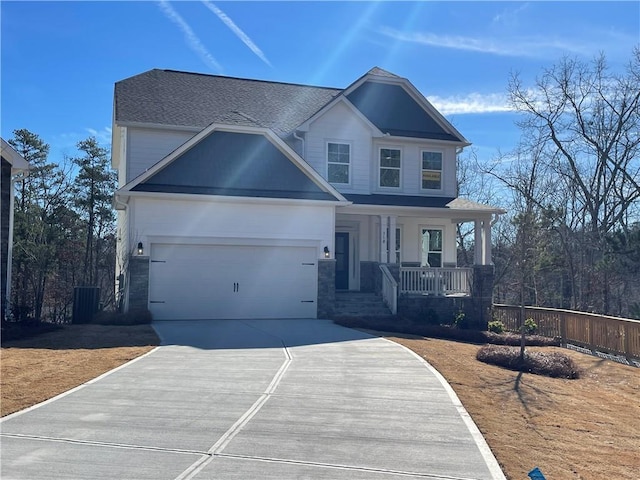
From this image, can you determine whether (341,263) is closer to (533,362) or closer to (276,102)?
(276,102)

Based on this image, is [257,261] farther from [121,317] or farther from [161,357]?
[161,357]

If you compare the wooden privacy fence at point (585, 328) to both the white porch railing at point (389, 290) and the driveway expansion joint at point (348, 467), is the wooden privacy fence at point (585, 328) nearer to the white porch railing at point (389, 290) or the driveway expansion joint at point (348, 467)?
the white porch railing at point (389, 290)

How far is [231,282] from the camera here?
57.6 feet

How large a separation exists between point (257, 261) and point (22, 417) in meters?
10.9

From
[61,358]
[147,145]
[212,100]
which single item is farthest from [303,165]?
[61,358]

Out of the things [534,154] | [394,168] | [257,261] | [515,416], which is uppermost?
[534,154]

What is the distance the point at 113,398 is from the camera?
8.07m

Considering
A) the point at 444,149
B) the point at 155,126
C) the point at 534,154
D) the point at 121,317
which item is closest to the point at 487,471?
the point at 121,317

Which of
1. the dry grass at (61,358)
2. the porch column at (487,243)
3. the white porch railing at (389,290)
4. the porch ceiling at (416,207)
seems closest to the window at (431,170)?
the porch ceiling at (416,207)

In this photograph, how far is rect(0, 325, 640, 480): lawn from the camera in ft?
22.2

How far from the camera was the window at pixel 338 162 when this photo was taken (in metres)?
21.3

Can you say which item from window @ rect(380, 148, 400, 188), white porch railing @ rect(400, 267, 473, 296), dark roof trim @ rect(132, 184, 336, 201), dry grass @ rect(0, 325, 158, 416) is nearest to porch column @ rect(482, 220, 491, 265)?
white porch railing @ rect(400, 267, 473, 296)

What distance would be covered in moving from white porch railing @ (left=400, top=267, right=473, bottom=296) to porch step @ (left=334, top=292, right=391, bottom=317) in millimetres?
1095

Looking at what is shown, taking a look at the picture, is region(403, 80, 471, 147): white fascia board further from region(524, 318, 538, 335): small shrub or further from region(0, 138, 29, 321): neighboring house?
region(0, 138, 29, 321): neighboring house
